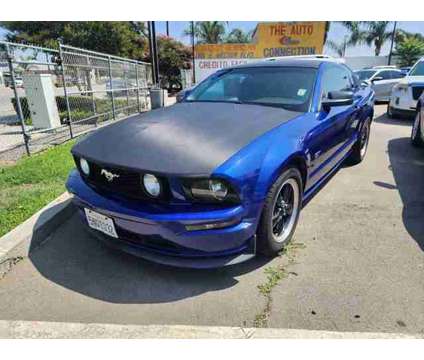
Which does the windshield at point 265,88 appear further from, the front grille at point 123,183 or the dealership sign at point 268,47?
the dealership sign at point 268,47

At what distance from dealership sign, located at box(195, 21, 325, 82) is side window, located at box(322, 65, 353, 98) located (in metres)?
20.1

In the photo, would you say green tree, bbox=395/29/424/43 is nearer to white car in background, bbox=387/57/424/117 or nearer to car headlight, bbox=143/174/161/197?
white car in background, bbox=387/57/424/117

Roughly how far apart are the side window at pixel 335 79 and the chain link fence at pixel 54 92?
480cm

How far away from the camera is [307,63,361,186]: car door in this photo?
3133mm

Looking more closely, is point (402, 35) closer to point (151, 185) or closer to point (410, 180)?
point (410, 180)

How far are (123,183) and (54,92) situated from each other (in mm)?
6448

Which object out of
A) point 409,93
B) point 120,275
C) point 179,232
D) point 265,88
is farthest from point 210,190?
point 409,93

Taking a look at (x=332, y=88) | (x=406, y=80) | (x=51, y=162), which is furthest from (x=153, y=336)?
(x=406, y=80)

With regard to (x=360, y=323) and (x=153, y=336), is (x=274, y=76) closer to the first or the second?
(x=360, y=323)

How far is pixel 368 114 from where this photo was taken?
5.36m

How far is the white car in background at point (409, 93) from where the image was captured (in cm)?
793

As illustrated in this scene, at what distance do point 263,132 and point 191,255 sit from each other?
3.52 feet

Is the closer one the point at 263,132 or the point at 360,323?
the point at 360,323
